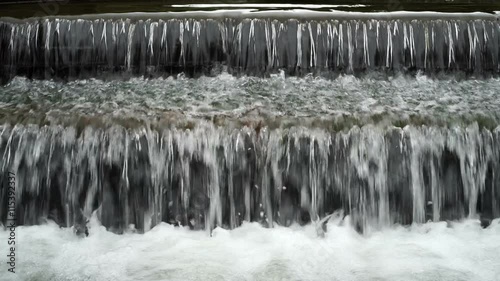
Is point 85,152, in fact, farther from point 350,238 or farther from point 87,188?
point 350,238

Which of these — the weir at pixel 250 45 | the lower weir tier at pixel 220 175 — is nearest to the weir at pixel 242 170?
the lower weir tier at pixel 220 175

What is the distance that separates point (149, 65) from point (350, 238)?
299 cm

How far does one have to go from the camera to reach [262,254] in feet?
14.0

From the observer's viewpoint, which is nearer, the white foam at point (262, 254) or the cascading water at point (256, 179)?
the white foam at point (262, 254)

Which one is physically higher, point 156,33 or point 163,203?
point 156,33

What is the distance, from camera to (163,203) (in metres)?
4.58

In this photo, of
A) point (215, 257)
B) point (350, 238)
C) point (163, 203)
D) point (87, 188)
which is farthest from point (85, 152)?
point (350, 238)

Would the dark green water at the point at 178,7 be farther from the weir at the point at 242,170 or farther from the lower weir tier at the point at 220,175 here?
the lower weir tier at the point at 220,175

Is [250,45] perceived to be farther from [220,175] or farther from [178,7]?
[220,175]

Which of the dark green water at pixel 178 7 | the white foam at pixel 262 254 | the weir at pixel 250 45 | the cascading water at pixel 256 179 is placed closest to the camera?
the white foam at pixel 262 254

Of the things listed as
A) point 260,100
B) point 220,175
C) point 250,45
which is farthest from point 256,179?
point 250,45

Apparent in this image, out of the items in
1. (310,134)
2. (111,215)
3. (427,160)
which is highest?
(310,134)

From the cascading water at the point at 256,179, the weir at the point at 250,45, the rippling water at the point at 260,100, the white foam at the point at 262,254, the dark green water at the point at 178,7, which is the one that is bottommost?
the white foam at the point at 262,254

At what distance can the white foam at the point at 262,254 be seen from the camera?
4.08 metres
